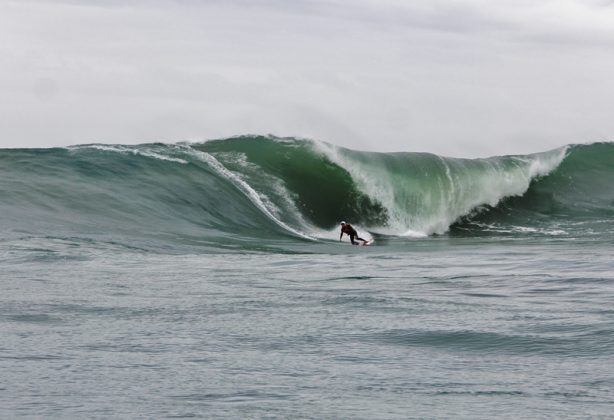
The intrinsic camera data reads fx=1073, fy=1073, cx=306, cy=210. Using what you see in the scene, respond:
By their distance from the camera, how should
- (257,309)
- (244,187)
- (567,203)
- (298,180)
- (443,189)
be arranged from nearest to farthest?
(257,309) < (244,187) < (298,180) < (443,189) < (567,203)

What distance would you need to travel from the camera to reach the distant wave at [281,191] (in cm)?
2192

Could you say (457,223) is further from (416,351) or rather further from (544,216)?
(416,351)

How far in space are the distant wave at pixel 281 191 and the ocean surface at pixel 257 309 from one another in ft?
0.40

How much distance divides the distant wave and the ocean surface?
121 mm

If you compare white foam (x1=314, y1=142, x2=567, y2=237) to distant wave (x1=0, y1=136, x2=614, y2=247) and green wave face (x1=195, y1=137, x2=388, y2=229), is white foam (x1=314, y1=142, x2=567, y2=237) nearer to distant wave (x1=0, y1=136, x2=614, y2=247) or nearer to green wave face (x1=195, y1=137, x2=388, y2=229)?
distant wave (x1=0, y1=136, x2=614, y2=247)

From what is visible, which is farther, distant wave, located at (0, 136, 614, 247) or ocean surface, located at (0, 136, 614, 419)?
distant wave, located at (0, 136, 614, 247)

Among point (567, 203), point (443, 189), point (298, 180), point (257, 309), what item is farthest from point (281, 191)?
point (257, 309)

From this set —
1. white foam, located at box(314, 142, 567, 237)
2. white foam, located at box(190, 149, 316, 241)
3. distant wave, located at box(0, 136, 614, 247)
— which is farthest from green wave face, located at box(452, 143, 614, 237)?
white foam, located at box(190, 149, 316, 241)

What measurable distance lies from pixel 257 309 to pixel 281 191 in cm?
1772

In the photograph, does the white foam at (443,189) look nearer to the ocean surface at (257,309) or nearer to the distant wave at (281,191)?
the distant wave at (281,191)

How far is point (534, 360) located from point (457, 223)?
876 inches

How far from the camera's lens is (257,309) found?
10289mm

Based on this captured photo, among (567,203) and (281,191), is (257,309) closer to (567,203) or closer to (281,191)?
(281,191)

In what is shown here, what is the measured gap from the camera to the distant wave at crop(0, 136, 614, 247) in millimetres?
21922
